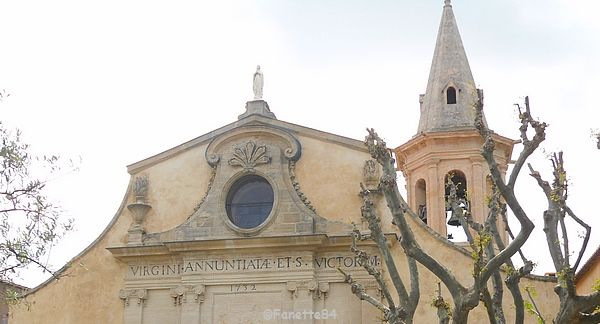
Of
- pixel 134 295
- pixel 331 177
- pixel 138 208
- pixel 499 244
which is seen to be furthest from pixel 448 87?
pixel 499 244

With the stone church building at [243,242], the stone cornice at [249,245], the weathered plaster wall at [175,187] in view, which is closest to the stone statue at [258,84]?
the stone church building at [243,242]

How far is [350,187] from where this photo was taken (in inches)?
829

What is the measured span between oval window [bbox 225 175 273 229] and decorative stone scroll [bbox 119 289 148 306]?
2.51 meters

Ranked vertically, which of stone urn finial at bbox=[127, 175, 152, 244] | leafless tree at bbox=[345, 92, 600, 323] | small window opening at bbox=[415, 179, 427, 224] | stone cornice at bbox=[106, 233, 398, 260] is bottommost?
leafless tree at bbox=[345, 92, 600, 323]

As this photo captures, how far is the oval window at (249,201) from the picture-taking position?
70.4ft

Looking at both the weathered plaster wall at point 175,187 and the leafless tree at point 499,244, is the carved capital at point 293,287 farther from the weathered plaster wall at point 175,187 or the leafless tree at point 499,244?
the leafless tree at point 499,244

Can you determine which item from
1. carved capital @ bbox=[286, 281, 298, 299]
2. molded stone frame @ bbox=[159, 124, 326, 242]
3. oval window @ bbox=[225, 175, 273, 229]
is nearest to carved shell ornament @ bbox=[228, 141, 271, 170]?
molded stone frame @ bbox=[159, 124, 326, 242]

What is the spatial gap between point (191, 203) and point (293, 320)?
12.2 ft

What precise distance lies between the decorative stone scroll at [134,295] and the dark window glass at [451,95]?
916 cm

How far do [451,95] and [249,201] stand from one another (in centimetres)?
653

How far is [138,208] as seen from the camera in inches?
856

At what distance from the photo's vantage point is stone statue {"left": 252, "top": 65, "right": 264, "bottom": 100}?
22.4 meters

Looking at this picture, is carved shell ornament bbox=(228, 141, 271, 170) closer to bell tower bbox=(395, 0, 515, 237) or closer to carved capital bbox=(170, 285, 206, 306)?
carved capital bbox=(170, 285, 206, 306)

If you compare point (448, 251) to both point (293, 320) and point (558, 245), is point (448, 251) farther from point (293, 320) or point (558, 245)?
point (558, 245)
